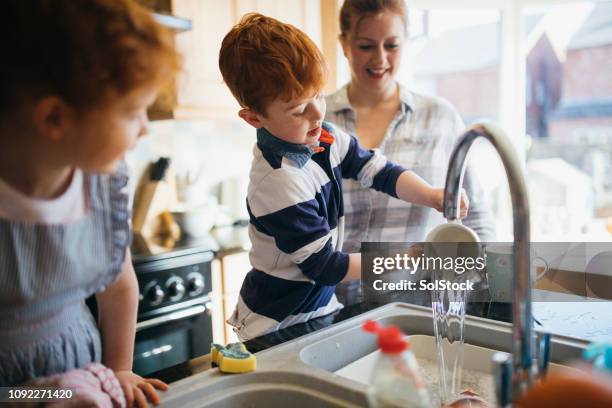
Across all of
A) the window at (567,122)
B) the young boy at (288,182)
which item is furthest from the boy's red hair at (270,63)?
the window at (567,122)

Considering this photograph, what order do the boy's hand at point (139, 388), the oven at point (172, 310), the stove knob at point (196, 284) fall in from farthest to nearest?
the stove knob at point (196, 284), the oven at point (172, 310), the boy's hand at point (139, 388)

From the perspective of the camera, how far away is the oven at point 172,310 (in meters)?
1.98

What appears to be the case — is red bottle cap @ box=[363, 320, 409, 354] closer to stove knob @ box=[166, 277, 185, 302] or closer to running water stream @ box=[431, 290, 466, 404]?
running water stream @ box=[431, 290, 466, 404]

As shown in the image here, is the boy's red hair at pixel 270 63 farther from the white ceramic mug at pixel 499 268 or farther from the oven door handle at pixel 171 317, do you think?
the oven door handle at pixel 171 317

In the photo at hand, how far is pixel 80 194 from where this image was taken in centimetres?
62

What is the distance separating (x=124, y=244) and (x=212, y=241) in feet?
5.66

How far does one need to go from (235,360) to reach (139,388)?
0.13 meters

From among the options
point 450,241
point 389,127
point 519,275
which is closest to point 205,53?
point 389,127

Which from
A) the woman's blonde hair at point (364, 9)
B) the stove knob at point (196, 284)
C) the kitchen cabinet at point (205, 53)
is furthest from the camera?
the kitchen cabinet at point (205, 53)

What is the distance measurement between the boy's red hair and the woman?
0.54 metres

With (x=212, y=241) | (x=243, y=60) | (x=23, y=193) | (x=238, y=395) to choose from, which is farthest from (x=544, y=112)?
(x=23, y=193)

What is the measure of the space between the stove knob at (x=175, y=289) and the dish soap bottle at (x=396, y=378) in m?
1.70

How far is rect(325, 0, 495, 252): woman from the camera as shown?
4.62 feet

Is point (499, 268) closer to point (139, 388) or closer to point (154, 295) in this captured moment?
point (139, 388)
